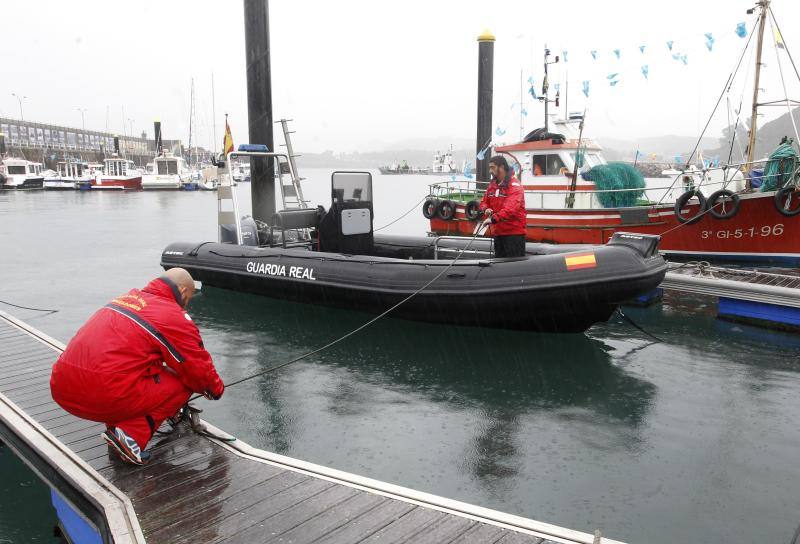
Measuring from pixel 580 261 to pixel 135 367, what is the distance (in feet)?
15.9

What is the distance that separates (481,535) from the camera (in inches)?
112

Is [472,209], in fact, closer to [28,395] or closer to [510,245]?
[510,245]

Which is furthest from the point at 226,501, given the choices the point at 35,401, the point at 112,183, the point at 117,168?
the point at 117,168

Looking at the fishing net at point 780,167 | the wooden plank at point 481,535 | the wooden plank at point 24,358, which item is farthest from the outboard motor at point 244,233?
the fishing net at point 780,167

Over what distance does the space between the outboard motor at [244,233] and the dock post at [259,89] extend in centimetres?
196

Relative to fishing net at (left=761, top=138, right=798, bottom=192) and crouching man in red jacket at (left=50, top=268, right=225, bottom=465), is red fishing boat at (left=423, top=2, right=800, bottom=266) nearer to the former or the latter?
fishing net at (left=761, top=138, right=798, bottom=192)

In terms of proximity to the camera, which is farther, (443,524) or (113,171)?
(113,171)

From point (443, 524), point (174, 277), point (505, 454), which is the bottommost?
point (505, 454)

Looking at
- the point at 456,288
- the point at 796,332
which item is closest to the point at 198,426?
the point at 456,288

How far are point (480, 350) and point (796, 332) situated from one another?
166 inches

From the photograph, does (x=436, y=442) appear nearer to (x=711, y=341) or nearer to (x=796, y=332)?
(x=711, y=341)

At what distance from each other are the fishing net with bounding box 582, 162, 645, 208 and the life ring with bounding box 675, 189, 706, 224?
5.63 ft

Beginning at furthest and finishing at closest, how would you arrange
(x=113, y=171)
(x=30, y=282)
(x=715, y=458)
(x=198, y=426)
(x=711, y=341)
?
1. (x=113, y=171)
2. (x=30, y=282)
3. (x=711, y=341)
4. (x=715, y=458)
5. (x=198, y=426)

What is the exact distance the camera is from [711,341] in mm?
7441
